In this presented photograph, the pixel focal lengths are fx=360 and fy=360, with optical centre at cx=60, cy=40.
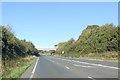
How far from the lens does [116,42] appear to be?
99062mm

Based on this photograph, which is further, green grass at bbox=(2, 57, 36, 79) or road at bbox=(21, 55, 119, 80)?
green grass at bbox=(2, 57, 36, 79)

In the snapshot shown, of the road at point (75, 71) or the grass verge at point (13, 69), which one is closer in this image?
the road at point (75, 71)

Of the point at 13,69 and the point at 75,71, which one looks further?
the point at 13,69

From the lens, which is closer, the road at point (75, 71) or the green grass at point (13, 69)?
the road at point (75, 71)

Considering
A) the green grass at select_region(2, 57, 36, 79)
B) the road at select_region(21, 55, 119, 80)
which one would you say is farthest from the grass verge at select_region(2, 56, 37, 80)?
the road at select_region(21, 55, 119, 80)

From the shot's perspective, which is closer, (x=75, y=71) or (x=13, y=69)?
(x=75, y=71)

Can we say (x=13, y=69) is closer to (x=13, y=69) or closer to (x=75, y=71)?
(x=13, y=69)

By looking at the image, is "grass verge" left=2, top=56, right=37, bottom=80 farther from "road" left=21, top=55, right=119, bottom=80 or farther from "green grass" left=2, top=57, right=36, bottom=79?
"road" left=21, top=55, right=119, bottom=80

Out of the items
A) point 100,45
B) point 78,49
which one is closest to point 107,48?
point 100,45

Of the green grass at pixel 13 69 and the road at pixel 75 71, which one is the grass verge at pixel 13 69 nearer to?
the green grass at pixel 13 69

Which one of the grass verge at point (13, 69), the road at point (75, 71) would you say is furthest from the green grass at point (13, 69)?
the road at point (75, 71)

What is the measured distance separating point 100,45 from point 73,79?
84.0 m

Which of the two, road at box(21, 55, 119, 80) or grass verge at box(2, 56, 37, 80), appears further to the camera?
grass verge at box(2, 56, 37, 80)

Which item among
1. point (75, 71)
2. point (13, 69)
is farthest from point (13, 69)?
point (75, 71)
